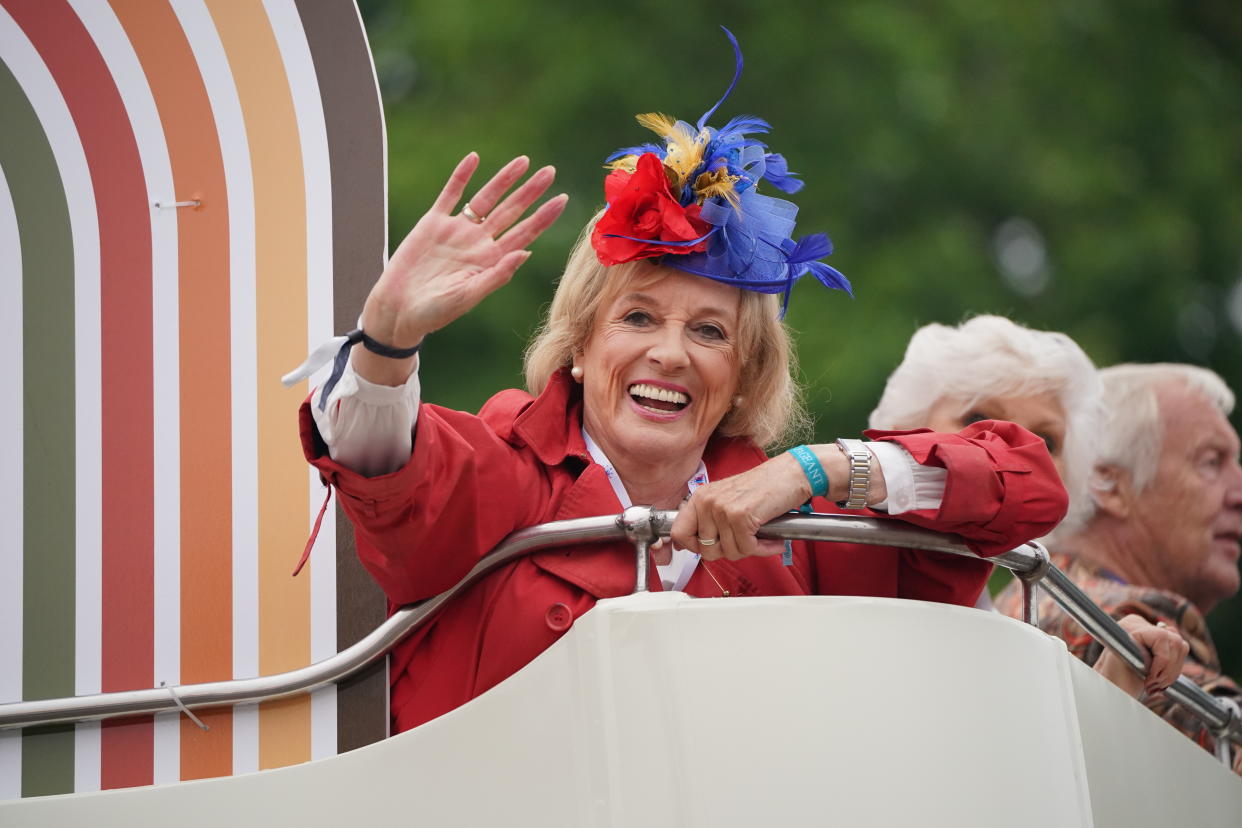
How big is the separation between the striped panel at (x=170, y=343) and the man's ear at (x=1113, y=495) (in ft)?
7.90

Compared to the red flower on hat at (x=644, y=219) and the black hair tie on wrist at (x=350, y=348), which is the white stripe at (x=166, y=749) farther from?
the red flower on hat at (x=644, y=219)

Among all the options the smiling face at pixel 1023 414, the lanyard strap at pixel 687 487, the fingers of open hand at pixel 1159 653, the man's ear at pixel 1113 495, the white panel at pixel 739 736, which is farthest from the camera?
the man's ear at pixel 1113 495

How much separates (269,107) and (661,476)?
1.09m

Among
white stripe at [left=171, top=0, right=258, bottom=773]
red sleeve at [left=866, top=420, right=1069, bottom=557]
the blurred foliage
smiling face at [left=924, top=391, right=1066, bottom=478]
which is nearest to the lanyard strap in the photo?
red sleeve at [left=866, top=420, right=1069, bottom=557]

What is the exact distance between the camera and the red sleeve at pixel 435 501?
3.16 metres

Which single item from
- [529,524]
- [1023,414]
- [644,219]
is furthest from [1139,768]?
[1023,414]

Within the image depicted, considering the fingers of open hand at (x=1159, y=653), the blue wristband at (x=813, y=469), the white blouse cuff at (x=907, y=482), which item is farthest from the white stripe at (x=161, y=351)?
the fingers of open hand at (x=1159, y=653)

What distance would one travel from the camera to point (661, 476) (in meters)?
3.66

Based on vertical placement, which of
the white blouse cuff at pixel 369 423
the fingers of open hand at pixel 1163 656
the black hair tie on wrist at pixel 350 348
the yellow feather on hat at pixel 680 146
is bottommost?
the fingers of open hand at pixel 1163 656

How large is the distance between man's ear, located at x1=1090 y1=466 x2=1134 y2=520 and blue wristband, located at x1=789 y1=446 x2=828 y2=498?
225cm

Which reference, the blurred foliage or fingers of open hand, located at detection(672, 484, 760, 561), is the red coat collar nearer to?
fingers of open hand, located at detection(672, 484, 760, 561)

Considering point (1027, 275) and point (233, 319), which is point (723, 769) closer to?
point (233, 319)

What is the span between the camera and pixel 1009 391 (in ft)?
16.7

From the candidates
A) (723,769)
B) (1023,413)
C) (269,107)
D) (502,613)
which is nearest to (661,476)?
(502,613)
